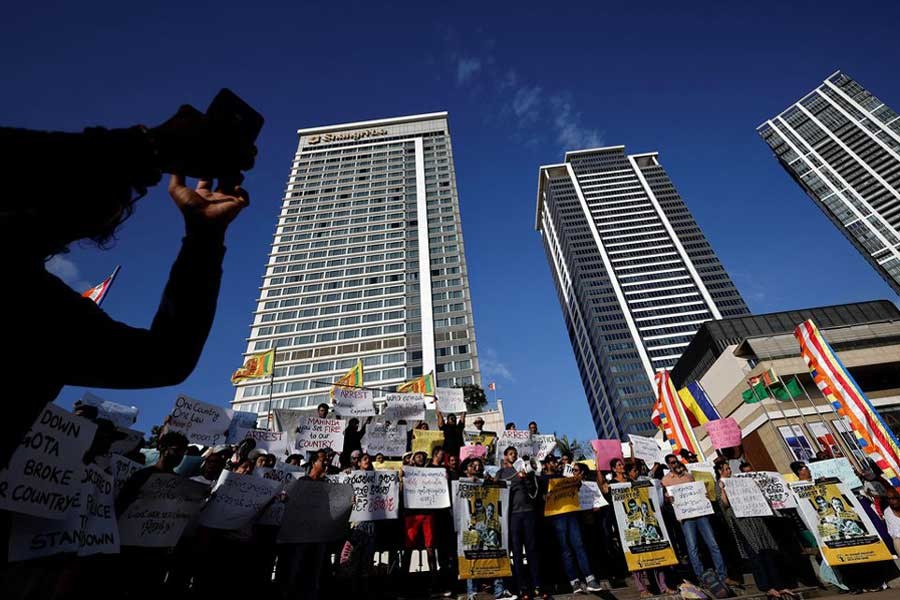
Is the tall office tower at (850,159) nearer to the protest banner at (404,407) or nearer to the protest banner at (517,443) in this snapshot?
the protest banner at (517,443)

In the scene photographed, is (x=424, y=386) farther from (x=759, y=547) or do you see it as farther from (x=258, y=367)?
(x=759, y=547)

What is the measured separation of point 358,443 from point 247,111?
33.4 feet

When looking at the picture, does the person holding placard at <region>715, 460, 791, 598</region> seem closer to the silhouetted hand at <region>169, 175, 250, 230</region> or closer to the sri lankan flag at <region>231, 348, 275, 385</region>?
the silhouetted hand at <region>169, 175, 250, 230</region>


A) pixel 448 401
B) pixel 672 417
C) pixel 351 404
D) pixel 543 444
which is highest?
pixel 448 401

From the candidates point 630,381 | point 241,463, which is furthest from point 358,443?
point 630,381

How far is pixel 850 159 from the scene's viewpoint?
97.9m

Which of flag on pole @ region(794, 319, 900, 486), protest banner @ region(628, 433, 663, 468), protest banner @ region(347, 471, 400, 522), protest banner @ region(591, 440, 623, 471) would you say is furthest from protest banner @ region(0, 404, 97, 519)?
flag on pole @ region(794, 319, 900, 486)

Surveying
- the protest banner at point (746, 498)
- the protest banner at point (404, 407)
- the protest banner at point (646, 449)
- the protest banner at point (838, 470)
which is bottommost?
the protest banner at point (746, 498)

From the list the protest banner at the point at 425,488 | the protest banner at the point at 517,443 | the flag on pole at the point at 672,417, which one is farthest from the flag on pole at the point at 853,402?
the protest banner at the point at 425,488

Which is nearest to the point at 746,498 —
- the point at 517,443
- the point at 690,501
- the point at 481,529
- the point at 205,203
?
the point at 690,501

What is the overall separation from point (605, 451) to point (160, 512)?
29.6ft

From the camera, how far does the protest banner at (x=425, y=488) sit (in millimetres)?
6562

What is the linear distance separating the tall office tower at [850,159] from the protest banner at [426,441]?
11307 cm

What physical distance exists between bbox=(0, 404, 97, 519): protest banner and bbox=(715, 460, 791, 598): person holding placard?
7.60 m
